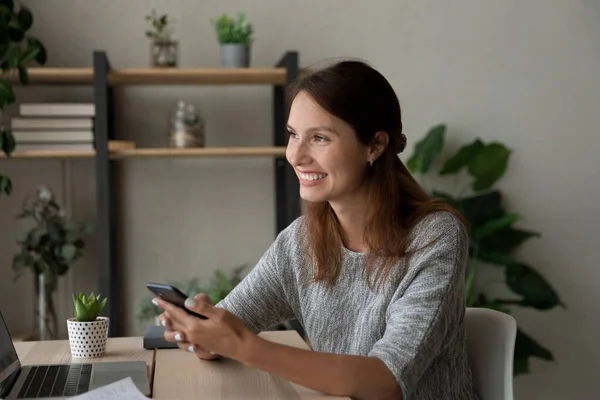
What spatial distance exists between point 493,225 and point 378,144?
1.97 meters

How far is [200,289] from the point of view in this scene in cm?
351

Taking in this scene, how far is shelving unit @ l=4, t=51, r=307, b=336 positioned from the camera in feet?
11.2

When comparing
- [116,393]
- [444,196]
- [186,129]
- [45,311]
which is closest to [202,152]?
[186,129]

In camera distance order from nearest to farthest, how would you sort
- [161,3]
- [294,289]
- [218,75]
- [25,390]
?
[25,390], [294,289], [218,75], [161,3]

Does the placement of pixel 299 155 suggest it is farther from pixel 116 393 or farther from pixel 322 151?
pixel 116 393

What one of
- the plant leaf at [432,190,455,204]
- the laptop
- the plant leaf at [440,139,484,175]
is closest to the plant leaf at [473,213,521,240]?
the plant leaf at [432,190,455,204]

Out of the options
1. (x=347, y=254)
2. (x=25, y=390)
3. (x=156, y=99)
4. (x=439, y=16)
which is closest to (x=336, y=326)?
(x=347, y=254)

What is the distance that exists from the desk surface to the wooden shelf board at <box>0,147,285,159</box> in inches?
59.8

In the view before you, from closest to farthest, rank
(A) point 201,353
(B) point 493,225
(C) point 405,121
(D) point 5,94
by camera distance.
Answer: (A) point 201,353 < (D) point 5,94 < (B) point 493,225 < (C) point 405,121

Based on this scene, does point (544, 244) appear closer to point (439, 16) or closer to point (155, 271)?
point (439, 16)

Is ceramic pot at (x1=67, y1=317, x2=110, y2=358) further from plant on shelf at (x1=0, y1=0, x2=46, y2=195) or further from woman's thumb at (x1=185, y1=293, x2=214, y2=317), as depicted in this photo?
plant on shelf at (x1=0, y1=0, x2=46, y2=195)

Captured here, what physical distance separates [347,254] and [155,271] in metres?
2.08

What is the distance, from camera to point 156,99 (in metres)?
3.81

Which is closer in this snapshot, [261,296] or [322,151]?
[322,151]
